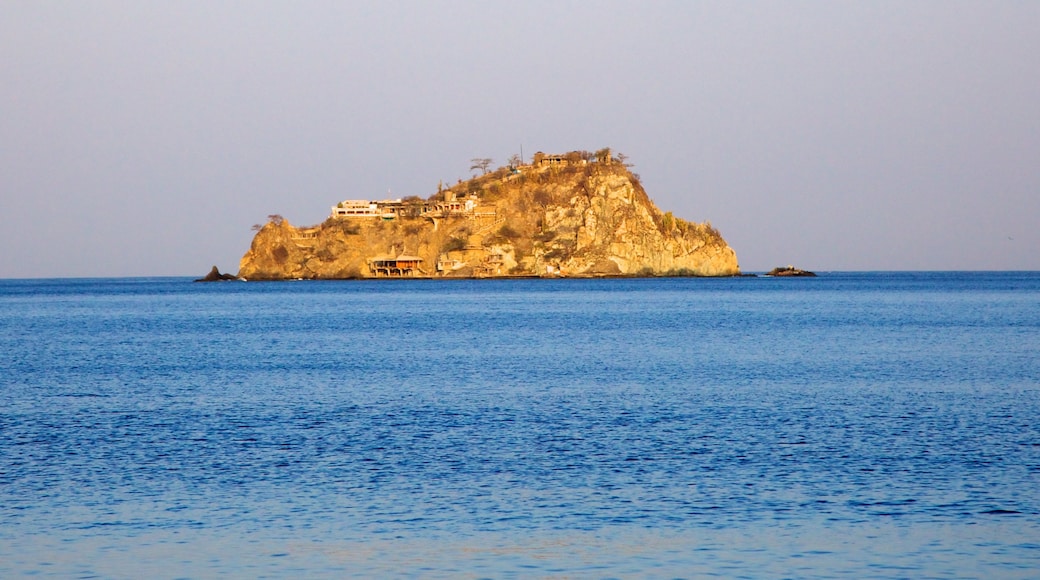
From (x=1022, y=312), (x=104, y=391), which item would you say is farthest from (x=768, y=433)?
(x=1022, y=312)

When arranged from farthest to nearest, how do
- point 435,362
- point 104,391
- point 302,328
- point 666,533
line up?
point 302,328, point 435,362, point 104,391, point 666,533

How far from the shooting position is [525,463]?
24.5 meters

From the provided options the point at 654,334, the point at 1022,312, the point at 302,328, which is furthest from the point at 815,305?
the point at 302,328

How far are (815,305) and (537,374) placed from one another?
76866 mm

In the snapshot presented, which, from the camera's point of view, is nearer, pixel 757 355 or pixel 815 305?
pixel 757 355

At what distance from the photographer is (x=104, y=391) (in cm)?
4047

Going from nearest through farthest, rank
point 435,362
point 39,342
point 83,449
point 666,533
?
1. point 666,533
2. point 83,449
3. point 435,362
4. point 39,342

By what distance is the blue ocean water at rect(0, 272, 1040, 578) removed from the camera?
56.1 ft

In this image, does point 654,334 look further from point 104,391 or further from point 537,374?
point 104,391

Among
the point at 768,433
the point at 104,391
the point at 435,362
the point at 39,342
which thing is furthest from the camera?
the point at 39,342

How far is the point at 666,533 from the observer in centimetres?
1827

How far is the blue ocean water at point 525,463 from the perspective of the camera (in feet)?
56.1

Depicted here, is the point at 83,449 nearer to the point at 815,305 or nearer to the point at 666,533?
the point at 666,533

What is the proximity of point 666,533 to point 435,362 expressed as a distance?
3416cm
